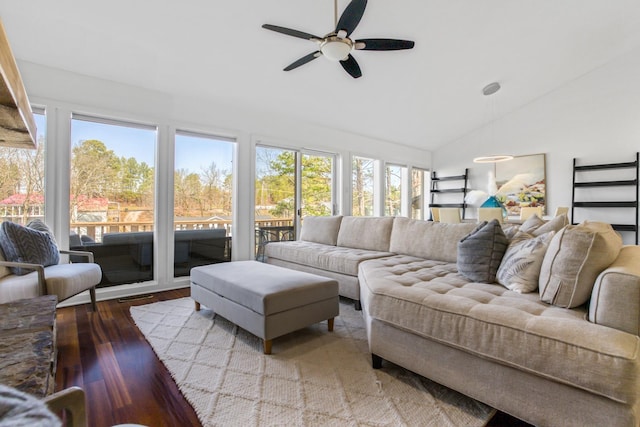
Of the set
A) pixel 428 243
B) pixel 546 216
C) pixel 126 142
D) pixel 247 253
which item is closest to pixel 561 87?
pixel 546 216

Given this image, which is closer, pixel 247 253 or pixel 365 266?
pixel 365 266

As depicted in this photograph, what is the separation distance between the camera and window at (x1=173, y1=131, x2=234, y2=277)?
3.92 m

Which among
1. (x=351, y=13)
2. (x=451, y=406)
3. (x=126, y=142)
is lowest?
(x=451, y=406)

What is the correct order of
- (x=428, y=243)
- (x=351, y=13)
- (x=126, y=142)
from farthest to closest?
1. (x=126, y=142)
2. (x=428, y=243)
3. (x=351, y=13)

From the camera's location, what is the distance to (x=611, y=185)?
17.0ft

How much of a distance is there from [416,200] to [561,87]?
3.38m

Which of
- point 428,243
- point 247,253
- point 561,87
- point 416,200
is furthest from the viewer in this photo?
point 416,200

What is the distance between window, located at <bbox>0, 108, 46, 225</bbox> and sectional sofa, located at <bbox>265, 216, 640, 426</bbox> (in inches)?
130

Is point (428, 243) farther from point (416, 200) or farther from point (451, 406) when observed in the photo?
point (416, 200)

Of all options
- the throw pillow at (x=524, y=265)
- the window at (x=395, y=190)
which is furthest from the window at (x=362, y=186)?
the throw pillow at (x=524, y=265)

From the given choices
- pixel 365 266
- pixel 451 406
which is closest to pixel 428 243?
pixel 365 266

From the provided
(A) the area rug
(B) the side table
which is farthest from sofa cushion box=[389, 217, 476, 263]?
(B) the side table

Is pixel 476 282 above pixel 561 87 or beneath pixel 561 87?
beneath

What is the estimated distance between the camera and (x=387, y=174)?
21.6ft
